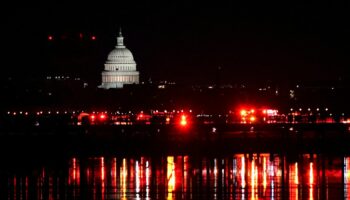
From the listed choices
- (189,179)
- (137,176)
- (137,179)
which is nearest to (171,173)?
(137,176)

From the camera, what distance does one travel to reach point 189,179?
221 feet

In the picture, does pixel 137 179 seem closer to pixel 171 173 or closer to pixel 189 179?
pixel 189 179

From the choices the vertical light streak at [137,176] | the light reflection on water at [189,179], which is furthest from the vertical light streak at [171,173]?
the vertical light streak at [137,176]

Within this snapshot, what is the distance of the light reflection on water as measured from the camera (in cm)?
6119

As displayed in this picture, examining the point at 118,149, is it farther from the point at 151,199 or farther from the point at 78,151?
the point at 151,199

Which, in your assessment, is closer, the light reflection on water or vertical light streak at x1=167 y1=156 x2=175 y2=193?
the light reflection on water

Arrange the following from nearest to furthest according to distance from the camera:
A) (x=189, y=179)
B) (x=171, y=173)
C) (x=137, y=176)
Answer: (x=189, y=179) < (x=137, y=176) < (x=171, y=173)

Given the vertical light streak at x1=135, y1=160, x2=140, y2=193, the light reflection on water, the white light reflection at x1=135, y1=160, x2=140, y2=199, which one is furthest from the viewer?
the vertical light streak at x1=135, y1=160, x2=140, y2=193

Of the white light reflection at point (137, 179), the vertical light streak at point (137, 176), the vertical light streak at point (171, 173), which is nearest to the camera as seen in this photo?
the white light reflection at point (137, 179)

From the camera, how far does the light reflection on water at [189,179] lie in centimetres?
6119

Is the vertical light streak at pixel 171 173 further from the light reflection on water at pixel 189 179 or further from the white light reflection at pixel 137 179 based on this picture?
the white light reflection at pixel 137 179

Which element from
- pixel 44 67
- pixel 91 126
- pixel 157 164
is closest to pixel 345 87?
pixel 44 67

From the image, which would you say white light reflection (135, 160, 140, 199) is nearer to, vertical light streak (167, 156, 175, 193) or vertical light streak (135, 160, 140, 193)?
vertical light streak (135, 160, 140, 193)

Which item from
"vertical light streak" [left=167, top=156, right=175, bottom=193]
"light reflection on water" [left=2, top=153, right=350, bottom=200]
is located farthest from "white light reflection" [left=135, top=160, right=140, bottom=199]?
"vertical light streak" [left=167, top=156, right=175, bottom=193]
